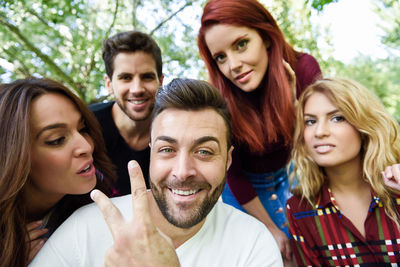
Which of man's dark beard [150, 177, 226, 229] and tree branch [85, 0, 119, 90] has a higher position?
tree branch [85, 0, 119, 90]

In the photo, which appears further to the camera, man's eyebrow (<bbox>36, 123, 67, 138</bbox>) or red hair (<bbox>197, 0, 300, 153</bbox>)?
red hair (<bbox>197, 0, 300, 153</bbox>)

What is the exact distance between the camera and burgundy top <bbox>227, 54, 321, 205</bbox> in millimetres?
2793

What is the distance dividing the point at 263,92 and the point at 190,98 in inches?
38.4

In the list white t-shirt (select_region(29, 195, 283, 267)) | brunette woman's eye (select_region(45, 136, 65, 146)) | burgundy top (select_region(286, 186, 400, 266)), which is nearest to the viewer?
white t-shirt (select_region(29, 195, 283, 267))

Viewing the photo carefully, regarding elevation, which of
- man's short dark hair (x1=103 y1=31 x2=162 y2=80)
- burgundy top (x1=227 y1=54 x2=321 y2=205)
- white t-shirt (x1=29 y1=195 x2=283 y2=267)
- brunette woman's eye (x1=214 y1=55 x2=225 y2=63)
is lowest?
white t-shirt (x1=29 y1=195 x2=283 y2=267)

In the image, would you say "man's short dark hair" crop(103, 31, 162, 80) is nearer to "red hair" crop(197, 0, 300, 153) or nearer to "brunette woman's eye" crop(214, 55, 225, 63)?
"red hair" crop(197, 0, 300, 153)

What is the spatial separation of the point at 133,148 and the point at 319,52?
16.6ft

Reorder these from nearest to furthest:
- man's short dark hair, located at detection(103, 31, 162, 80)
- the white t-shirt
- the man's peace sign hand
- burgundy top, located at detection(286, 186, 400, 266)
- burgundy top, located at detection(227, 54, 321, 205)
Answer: the man's peace sign hand → the white t-shirt → burgundy top, located at detection(286, 186, 400, 266) → burgundy top, located at detection(227, 54, 321, 205) → man's short dark hair, located at detection(103, 31, 162, 80)

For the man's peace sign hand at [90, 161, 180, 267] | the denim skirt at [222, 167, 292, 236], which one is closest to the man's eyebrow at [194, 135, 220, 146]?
the man's peace sign hand at [90, 161, 180, 267]

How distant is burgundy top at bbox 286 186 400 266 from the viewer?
212 cm

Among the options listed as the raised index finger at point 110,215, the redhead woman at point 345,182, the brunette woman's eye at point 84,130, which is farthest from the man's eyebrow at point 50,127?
the redhead woman at point 345,182

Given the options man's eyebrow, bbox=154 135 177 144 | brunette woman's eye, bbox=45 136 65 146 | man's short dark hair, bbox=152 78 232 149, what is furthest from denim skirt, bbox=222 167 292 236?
brunette woman's eye, bbox=45 136 65 146

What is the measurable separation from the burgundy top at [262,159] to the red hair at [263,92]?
108 mm

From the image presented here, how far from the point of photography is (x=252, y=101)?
278 cm
